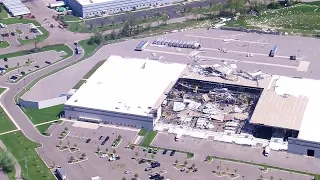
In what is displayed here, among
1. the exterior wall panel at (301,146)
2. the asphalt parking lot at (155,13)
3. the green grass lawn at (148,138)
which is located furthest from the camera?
the asphalt parking lot at (155,13)

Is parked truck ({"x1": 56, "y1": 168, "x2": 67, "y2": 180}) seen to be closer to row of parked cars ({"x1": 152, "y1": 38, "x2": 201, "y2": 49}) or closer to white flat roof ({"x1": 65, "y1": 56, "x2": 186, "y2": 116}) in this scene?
white flat roof ({"x1": 65, "y1": 56, "x2": 186, "y2": 116})

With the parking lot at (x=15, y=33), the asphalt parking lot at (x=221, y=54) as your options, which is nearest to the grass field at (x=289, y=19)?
the asphalt parking lot at (x=221, y=54)

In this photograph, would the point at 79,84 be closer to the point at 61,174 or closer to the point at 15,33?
the point at 61,174

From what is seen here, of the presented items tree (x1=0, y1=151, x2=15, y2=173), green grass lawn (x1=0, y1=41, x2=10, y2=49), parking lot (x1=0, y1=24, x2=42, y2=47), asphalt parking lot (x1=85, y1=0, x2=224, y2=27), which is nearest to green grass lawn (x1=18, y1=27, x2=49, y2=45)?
parking lot (x1=0, y1=24, x2=42, y2=47)

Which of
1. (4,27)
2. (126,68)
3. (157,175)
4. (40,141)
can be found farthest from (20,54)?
(157,175)

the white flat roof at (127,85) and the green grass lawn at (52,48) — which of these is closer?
the white flat roof at (127,85)

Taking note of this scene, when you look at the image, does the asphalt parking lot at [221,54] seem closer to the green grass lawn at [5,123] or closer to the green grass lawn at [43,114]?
the green grass lawn at [43,114]
